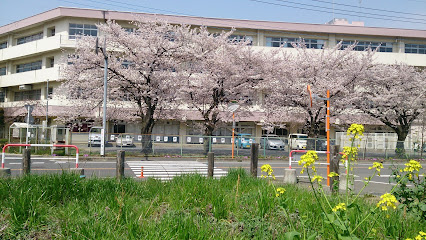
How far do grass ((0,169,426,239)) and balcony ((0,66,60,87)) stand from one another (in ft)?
123

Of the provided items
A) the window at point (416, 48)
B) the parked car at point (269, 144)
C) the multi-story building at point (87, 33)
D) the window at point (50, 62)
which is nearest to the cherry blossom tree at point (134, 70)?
the parked car at point (269, 144)

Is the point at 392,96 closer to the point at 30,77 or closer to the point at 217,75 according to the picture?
the point at 217,75

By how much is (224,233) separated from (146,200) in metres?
1.90

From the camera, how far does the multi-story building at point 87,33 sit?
39.8m

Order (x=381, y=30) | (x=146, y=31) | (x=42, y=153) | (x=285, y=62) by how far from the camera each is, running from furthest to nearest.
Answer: (x=381, y=30), (x=285, y=62), (x=146, y=31), (x=42, y=153)

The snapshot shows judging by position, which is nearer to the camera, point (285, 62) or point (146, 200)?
point (146, 200)

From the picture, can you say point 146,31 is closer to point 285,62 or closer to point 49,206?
point 285,62

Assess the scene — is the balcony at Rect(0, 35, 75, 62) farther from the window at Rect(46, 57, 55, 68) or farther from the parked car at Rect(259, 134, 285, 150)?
the parked car at Rect(259, 134, 285, 150)

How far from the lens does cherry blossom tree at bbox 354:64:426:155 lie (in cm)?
3200

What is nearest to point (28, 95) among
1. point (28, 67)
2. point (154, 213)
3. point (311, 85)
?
point (28, 67)

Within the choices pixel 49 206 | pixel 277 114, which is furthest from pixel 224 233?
pixel 277 114

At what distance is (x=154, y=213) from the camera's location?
16.0 ft

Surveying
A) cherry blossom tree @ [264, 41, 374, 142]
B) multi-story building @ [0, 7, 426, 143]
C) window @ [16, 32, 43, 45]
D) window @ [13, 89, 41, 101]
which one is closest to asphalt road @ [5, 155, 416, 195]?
cherry blossom tree @ [264, 41, 374, 142]

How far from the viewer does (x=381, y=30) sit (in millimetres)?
45281
